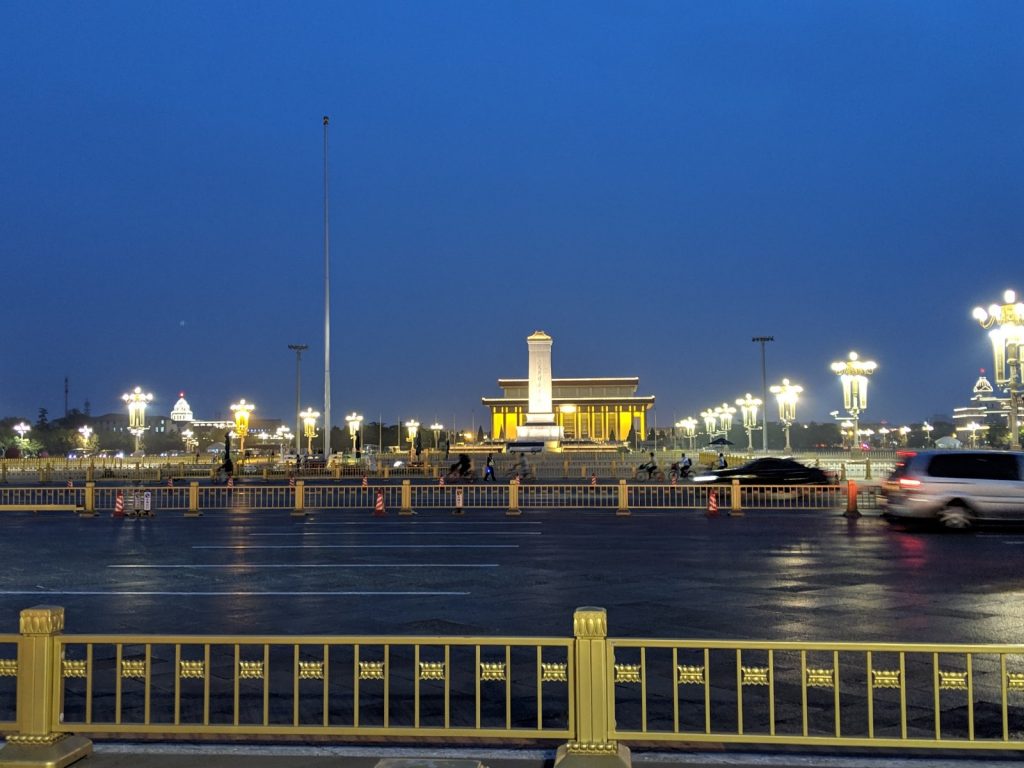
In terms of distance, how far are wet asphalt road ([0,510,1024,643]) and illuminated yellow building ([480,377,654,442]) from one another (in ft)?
373

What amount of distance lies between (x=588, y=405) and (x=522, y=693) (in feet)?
431

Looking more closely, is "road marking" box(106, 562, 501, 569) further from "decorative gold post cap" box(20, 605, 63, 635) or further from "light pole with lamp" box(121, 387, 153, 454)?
"light pole with lamp" box(121, 387, 153, 454)

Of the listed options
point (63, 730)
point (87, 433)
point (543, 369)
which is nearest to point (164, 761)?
point (63, 730)

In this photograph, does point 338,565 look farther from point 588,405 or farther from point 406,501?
point 588,405

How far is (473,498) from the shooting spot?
113 ft

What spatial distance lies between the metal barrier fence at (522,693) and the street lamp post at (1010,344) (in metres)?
23.4

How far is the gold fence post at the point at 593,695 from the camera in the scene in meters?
5.61

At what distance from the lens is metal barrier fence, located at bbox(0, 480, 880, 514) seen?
92.8 feet

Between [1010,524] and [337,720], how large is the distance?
20139 millimetres

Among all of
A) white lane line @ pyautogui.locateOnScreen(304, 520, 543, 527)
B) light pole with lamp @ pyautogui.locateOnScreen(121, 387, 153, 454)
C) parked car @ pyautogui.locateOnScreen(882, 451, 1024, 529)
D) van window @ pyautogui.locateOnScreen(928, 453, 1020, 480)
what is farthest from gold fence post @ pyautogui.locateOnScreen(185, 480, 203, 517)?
light pole with lamp @ pyautogui.locateOnScreen(121, 387, 153, 454)

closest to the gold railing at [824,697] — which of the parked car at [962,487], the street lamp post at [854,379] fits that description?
the parked car at [962,487]

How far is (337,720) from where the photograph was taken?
7328 mm

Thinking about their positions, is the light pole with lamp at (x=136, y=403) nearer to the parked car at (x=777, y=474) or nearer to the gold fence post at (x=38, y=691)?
the parked car at (x=777, y=474)

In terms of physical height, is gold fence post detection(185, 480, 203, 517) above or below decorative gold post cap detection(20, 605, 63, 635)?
below
